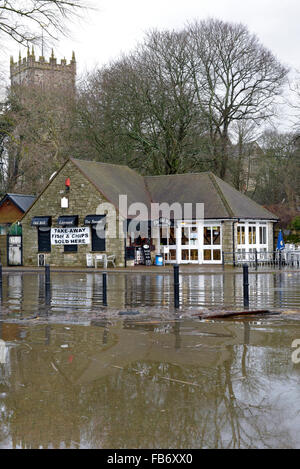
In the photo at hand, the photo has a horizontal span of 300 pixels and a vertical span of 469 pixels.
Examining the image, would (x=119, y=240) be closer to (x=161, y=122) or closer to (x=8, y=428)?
(x=161, y=122)

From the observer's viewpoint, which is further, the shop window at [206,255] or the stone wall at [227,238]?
the shop window at [206,255]

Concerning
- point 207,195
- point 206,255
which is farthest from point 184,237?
point 207,195

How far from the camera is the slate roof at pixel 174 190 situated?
34.9m

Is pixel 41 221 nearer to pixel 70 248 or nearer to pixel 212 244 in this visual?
pixel 70 248

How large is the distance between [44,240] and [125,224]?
6.33m

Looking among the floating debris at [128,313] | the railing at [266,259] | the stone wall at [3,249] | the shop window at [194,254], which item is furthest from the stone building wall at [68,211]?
the floating debris at [128,313]

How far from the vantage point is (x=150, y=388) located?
6.75 metres

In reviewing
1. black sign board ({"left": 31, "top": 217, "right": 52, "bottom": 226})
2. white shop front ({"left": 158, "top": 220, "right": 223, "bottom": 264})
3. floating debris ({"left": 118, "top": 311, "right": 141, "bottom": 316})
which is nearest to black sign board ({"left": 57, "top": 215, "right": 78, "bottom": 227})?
black sign board ({"left": 31, "top": 217, "right": 52, "bottom": 226})

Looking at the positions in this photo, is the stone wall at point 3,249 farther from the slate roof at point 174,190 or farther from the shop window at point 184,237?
the shop window at point 184,237

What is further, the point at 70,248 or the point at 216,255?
the point at 70,248

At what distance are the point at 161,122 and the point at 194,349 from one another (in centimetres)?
3674

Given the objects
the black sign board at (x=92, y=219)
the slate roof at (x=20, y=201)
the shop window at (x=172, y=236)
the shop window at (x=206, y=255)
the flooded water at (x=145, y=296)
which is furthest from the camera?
the slate roof at (x=20, y=201)

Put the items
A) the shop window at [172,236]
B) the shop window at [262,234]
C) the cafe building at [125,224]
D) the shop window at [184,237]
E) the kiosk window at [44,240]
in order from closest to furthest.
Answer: the cafe building at [125,224]
the shop window at [184,237]
the shop window at [172,236]
the kiosk window at [44,240]
the shop window at [262,234]

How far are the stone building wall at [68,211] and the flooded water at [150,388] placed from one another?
23.4 meters
